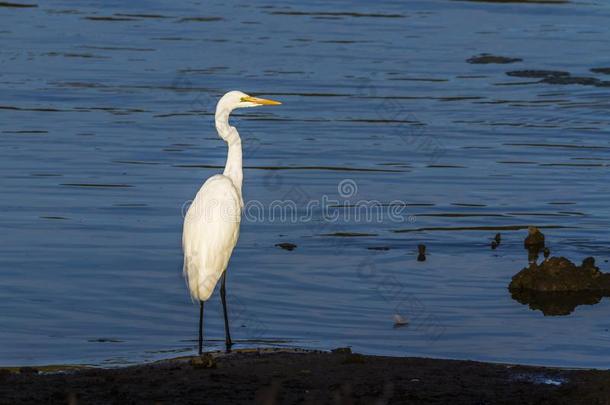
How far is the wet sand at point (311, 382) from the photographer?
7.23m

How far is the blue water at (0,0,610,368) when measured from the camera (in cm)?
1010

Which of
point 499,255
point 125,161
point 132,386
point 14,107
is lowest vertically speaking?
point 132,386

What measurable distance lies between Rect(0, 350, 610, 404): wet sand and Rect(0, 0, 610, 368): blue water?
3.68 ft

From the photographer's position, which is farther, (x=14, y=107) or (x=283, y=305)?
(x=14, y=107)

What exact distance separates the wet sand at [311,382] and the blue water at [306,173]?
3.68 ft

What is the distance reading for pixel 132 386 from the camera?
7.45 m

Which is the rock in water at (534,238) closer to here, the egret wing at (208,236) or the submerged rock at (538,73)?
the egret wing at (208,236)

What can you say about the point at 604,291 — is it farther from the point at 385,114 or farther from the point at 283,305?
the point at 385,114

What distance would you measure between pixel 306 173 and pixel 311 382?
27.2ft

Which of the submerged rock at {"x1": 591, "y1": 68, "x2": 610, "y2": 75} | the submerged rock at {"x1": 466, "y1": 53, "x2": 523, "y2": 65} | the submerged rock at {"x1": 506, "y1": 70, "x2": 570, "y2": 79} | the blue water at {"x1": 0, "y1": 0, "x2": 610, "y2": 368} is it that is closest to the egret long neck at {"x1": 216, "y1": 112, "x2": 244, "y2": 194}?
the blue water at {"x1": 0, "y1": 0, "x2": 610, "y2": 368}

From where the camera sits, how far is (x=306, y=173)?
51.7 ft

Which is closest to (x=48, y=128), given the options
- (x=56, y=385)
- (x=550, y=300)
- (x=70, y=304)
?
(x=70, y=304)

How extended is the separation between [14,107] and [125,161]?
4264 mm

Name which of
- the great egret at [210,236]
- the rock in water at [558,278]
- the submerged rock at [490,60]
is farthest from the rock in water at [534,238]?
the submerged rock at [490,60]
